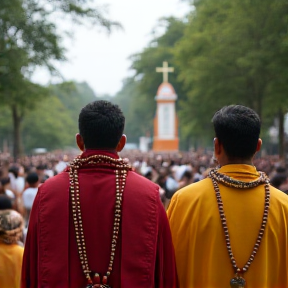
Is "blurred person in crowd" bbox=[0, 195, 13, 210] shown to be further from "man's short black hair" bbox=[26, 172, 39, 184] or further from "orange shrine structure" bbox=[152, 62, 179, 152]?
"orange shrine structure" bbox=[152, 62, 179, 152]

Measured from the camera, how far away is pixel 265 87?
24500 millimetres

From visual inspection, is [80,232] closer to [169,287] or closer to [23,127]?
[169,287]

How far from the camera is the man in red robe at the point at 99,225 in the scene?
351 cm

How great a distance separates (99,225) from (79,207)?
0.50ft

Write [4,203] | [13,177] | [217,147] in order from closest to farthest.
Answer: [217,147], [4,203], [13,177]

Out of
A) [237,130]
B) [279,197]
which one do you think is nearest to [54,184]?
[237,130]

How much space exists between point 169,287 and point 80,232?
2.08 ft

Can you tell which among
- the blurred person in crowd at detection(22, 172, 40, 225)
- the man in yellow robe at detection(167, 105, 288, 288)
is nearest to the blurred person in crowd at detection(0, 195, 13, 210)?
the blurred person in crowd at detection(22, 172, 40, 225)

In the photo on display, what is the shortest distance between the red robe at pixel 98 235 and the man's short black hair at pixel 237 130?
0.55 m

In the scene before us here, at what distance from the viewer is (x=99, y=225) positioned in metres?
3.54

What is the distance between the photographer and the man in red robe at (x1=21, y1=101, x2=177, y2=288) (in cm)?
351

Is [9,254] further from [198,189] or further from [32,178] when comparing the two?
[32,178]

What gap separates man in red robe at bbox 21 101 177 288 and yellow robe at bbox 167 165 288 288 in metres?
0.20

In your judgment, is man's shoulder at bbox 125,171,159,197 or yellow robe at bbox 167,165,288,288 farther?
yellow robe at bbox 167,165,288,288
